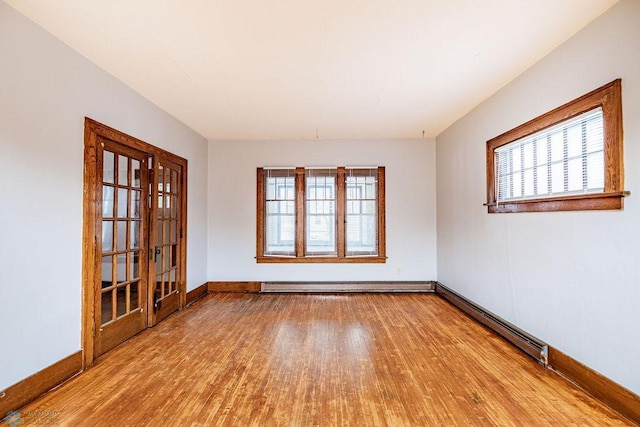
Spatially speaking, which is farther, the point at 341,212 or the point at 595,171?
the point at 341,212

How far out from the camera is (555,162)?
2.71 meters

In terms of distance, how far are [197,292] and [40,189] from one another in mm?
3129

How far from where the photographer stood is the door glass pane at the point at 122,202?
3.21 metres

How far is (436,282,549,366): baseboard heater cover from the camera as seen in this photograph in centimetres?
276

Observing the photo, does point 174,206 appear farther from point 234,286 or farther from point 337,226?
point 337,226

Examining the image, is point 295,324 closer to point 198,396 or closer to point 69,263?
point 198,396

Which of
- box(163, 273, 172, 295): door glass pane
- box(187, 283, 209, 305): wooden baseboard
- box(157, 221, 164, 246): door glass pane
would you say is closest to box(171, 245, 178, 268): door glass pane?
box(163, 273, 172, 295): door glass pane

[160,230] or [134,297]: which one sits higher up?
[160,230]

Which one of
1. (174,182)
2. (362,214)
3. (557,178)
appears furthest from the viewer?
(362,214)

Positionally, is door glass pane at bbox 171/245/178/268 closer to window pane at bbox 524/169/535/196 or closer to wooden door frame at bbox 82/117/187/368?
wooden door frame at bbox 82/117/187/368

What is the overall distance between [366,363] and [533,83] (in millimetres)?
3088

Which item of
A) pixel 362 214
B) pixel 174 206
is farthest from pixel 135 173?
pixel 362 214

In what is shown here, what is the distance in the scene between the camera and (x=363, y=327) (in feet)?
12.2

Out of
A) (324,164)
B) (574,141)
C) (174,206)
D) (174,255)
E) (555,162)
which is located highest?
(324,164)
